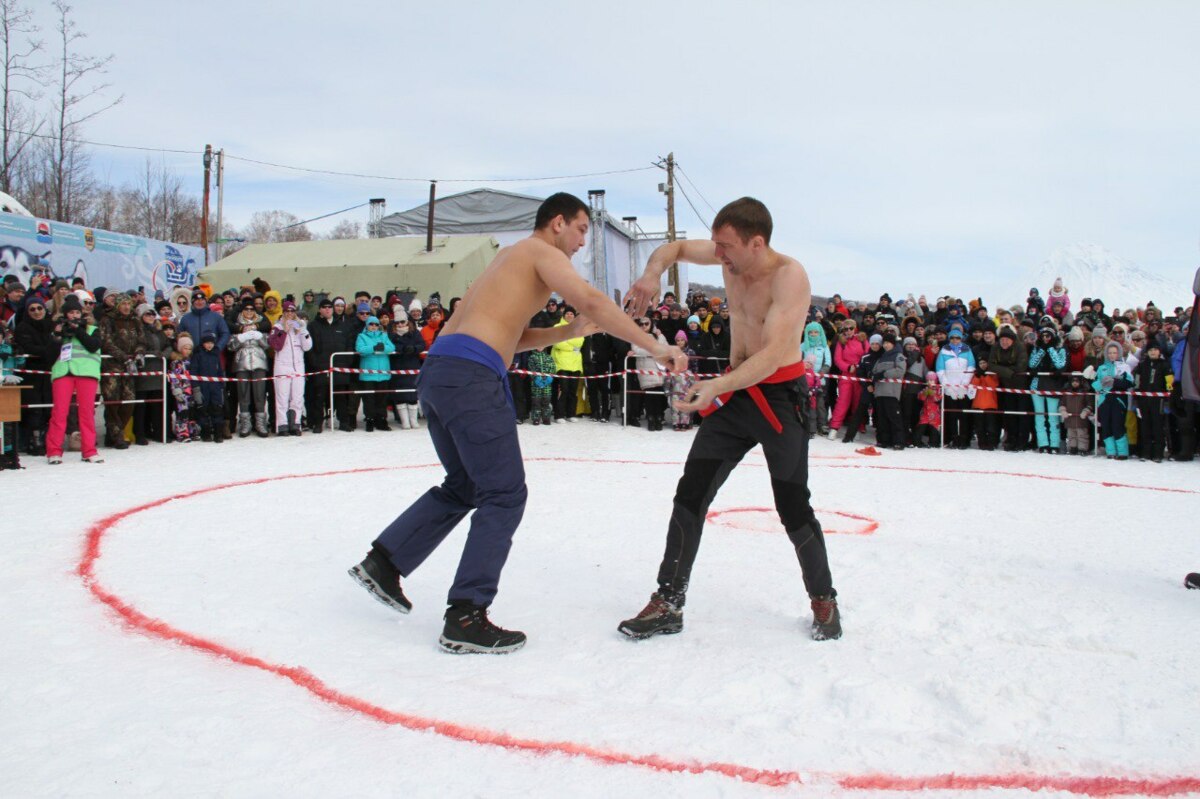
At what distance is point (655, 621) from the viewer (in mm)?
3791

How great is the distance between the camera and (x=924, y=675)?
10.8 feet

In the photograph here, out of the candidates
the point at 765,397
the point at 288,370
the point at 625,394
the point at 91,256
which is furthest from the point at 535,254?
the point at 91,256

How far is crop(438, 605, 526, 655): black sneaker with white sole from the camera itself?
140 inches

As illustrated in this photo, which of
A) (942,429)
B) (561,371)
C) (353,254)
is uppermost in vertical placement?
(353,254)

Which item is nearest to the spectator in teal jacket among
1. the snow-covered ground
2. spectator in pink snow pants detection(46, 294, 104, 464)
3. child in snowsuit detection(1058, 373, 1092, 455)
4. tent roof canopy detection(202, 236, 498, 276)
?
spectator in pink snow pants detection(46, 294, 104, 464)

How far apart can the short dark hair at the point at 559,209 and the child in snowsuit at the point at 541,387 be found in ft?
30.2

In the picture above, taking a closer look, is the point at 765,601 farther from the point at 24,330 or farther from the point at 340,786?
the point at 24,330

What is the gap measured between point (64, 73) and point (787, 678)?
26.6 meters

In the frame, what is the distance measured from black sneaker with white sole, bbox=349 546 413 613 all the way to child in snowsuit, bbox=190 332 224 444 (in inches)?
306

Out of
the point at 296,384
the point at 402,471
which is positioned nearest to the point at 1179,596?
the point at 402,471

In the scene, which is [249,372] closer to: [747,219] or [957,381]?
[747,219]

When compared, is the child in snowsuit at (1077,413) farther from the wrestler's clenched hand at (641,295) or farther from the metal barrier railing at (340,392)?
the wrestler's clenched hand at (641,295)

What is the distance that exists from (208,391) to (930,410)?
9.31 meters

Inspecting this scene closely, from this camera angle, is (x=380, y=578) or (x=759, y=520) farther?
(x=759, y=520)
